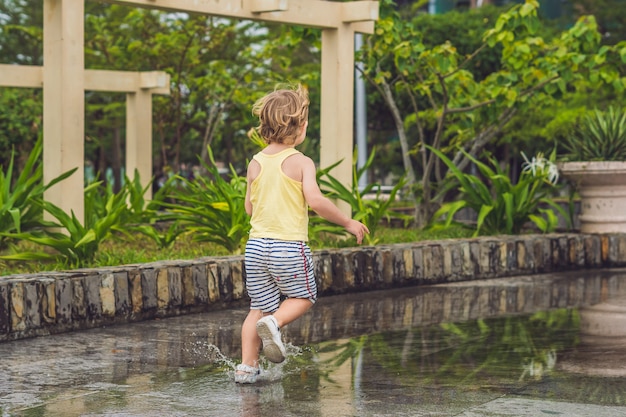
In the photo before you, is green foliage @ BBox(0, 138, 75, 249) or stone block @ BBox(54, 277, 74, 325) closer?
stone block @ BBox(54, 277, 74, 325)

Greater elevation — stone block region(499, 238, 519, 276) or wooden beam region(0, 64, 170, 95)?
wooden beam region(0, 64, 170, 95)

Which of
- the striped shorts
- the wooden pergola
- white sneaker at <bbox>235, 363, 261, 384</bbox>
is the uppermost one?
the wooden pergola

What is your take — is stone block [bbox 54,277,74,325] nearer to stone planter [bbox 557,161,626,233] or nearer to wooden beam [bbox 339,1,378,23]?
wooden beam [bbox 339,1,378,23]

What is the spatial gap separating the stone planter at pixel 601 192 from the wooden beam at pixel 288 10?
300 cm

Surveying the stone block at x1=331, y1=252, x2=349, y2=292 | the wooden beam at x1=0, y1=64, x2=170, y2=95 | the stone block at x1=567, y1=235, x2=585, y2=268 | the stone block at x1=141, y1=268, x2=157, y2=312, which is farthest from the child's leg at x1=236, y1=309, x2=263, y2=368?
the wooden beam at x1=0, y1=64, x2=170, y2=95

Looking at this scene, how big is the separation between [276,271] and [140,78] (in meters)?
10.3

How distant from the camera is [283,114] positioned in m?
5.57

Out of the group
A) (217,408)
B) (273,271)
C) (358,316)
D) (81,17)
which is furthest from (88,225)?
(217,408)

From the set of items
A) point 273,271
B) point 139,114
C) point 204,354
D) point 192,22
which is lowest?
point 204,354

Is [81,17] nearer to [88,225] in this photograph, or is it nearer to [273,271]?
[88,225]

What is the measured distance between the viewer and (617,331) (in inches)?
289

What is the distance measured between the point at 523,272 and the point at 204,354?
550cm

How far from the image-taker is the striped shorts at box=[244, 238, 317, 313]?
5594 millimetres

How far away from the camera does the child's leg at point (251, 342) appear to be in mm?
5586
